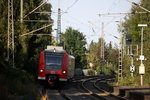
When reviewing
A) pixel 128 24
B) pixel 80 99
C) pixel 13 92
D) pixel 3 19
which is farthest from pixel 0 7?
pixel 128 24

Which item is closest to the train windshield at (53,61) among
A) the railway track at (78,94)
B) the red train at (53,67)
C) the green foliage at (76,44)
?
the red train at (53,67)

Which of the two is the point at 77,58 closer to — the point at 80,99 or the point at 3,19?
the point at 3,19

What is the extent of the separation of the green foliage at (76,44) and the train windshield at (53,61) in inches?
2096

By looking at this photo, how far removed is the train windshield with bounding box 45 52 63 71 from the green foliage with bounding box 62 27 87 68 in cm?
5324

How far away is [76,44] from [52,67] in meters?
70.1

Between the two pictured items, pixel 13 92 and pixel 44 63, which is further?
pixel 44 63

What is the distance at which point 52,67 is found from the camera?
3253 cm

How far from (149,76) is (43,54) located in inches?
499

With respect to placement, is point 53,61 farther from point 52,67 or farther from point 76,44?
point 76,44

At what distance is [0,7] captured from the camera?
39.6 meters

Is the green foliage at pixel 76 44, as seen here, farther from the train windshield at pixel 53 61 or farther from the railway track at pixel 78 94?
the train windshield at pixel 53 61

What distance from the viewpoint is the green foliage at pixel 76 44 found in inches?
3586

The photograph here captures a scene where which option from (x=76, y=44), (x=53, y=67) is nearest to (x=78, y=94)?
(x=53, y=67)

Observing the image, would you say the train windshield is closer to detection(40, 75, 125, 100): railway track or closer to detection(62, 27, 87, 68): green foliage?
detection(40, 75, 125, 100): railway track
